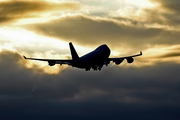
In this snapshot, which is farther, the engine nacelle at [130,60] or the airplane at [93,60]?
the engine nacelle at [130,60]

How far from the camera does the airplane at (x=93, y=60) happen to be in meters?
125

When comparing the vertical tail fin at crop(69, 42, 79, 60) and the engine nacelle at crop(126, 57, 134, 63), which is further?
the engine nacelle at crop(126, 57, 134, 63)

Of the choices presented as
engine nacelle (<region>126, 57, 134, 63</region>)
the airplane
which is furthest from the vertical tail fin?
engine nacelle (<region>126, 57, 134, 63</region>)

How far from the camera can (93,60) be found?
13238cm

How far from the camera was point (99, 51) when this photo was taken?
456 ft

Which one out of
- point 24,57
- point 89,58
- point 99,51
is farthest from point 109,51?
point 24,57

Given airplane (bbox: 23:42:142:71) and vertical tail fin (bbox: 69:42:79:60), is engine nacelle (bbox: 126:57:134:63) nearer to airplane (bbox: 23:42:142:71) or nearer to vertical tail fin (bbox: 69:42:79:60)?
airplane (bbox: 23:42:142:71)

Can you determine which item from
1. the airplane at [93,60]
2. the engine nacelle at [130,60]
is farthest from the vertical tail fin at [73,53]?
the engine nacelle at [130,60]

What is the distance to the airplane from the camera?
4904 inches

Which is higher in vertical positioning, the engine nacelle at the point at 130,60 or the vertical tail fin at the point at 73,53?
the vertical tail fin at the point at 73,53

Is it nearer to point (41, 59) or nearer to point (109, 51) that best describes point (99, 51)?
point (109, 51)

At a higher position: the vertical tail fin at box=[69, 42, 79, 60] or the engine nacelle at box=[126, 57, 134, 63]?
the vertical tail fin at box=[69, 42, 79, 60]

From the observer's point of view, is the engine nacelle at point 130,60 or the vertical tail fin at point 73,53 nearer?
the vertical tail fin at point 73,53

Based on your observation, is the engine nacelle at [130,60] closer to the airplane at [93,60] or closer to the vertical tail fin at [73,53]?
the airplane at [93,60]
